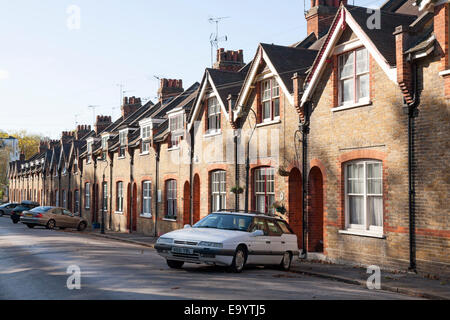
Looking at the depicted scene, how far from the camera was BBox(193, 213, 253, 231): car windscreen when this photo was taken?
49.2ft

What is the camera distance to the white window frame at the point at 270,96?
71.8 feet

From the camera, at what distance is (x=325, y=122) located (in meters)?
18.6

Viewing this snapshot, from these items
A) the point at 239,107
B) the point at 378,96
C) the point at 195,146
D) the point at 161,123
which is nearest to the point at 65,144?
the point at 161,123

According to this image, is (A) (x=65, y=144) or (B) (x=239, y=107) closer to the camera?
(B) (x=239, y=107)

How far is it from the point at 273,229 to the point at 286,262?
1.13 meters

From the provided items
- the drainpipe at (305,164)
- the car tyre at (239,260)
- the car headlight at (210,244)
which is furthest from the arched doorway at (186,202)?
the car headlight at (210,244)

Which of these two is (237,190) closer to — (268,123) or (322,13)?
(268,123)

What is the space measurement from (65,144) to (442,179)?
177ft

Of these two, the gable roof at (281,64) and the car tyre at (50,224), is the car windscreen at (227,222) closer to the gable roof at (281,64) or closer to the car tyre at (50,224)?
the gable roof at (281,64)

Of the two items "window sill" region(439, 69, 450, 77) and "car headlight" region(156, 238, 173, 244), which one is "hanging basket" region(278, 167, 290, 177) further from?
"window sill" region(439, 69, 450, 77)

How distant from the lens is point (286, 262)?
16.1 metres

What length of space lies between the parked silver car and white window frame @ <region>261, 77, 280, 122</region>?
2115 cm

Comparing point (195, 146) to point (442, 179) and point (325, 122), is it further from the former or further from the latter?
point (442, 179)

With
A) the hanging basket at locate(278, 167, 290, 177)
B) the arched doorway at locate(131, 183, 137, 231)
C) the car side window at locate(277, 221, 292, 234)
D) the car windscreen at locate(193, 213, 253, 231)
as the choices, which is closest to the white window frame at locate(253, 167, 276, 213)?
the hanging basket at locate(278, 167, 290, 177)
